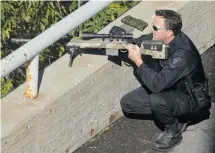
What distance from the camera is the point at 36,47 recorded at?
19.3ft

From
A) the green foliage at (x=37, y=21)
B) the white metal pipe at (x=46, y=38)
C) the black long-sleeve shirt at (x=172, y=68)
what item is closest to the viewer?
the white metal pipe at (x=46, y=38)

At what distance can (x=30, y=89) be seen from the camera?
615 centimetres

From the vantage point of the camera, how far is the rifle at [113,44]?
6465mm

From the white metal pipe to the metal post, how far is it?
0.38 feet

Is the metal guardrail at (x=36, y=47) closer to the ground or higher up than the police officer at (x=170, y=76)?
higher up

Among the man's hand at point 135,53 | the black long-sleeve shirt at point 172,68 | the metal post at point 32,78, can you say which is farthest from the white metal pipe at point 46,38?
the black long-sleeve shirt at point 172,68

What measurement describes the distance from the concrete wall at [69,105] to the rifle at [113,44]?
0.15 meters

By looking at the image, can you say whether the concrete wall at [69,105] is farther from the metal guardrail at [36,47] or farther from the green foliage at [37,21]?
the green foliage at [37,21]

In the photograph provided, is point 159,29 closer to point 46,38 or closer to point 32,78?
point 46,38

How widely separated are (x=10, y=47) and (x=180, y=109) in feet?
6.62

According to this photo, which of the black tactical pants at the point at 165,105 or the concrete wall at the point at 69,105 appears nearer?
the concrete wall at the point at 69,105

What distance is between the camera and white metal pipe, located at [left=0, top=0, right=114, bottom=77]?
5.65 meters

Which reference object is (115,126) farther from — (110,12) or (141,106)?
(110,12)

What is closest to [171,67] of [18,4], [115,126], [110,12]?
[115,126]
